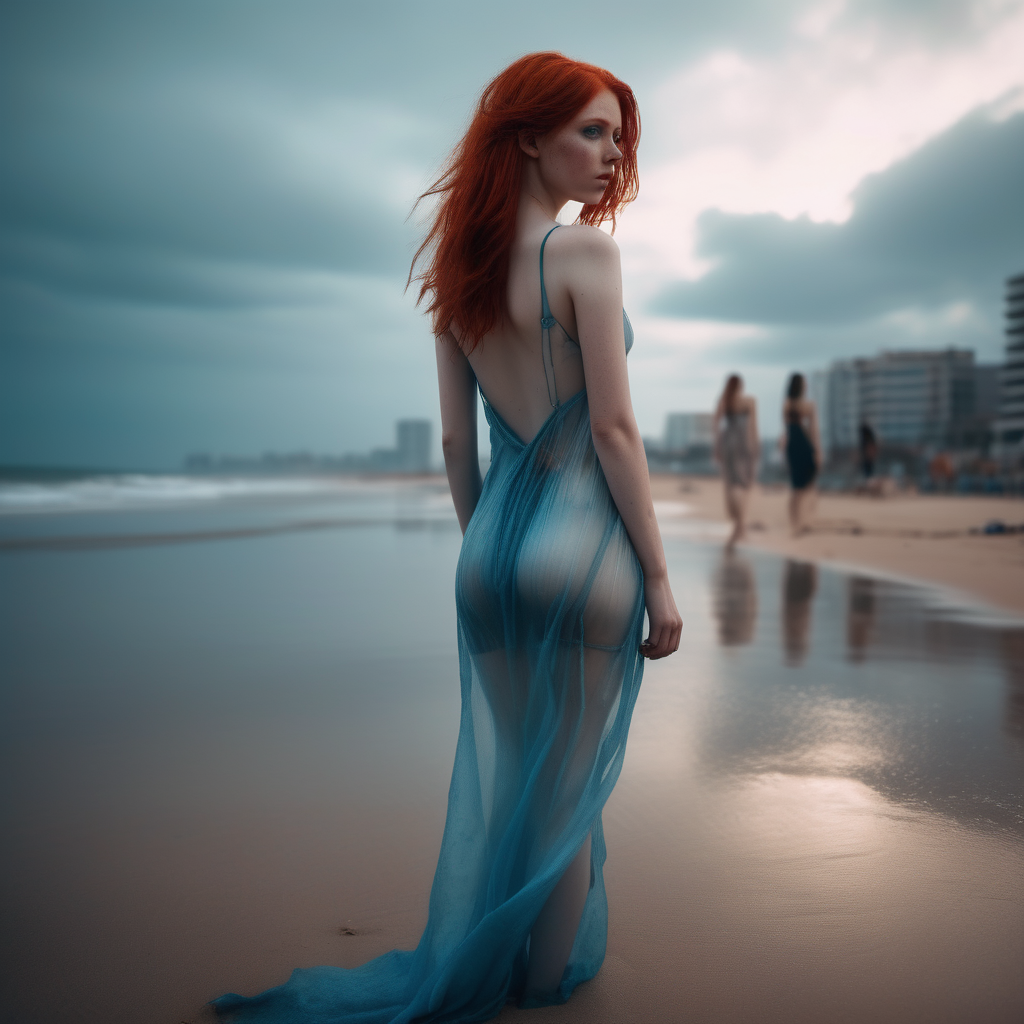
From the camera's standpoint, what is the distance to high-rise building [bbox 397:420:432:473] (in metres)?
91.6

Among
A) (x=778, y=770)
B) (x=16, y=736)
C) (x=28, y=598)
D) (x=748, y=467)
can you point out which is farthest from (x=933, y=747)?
(x=748, y=467)

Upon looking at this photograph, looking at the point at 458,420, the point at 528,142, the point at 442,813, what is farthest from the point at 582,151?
the point at 442,813

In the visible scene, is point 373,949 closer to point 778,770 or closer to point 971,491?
point 778,770

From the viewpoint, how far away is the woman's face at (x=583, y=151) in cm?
173

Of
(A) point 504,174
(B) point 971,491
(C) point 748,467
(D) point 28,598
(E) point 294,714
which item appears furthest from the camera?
(B) point 971,491

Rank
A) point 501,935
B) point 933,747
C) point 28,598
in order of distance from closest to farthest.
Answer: point 501,935 < point 933,747 < point 28,598

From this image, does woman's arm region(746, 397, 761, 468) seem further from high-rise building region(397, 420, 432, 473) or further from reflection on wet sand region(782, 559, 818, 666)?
high-rise building region(397, 420, 432, 473)

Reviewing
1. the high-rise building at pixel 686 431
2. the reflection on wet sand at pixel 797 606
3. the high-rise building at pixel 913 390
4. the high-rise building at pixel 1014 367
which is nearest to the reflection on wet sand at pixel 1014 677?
the reflection on wet sand at pixel 797 606

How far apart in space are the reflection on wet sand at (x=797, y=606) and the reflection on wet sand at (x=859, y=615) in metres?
0.26

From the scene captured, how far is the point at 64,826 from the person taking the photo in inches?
100

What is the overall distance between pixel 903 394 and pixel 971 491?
10938cm

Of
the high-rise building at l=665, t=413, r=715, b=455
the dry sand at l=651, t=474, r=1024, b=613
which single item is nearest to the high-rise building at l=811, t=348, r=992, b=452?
the high-rise building at l=665, t=413, r=715, b=455

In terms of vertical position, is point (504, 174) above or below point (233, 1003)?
above

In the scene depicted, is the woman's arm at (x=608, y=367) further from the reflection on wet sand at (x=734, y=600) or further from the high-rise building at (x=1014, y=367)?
the high-rise building at (x=1014, y=367)
